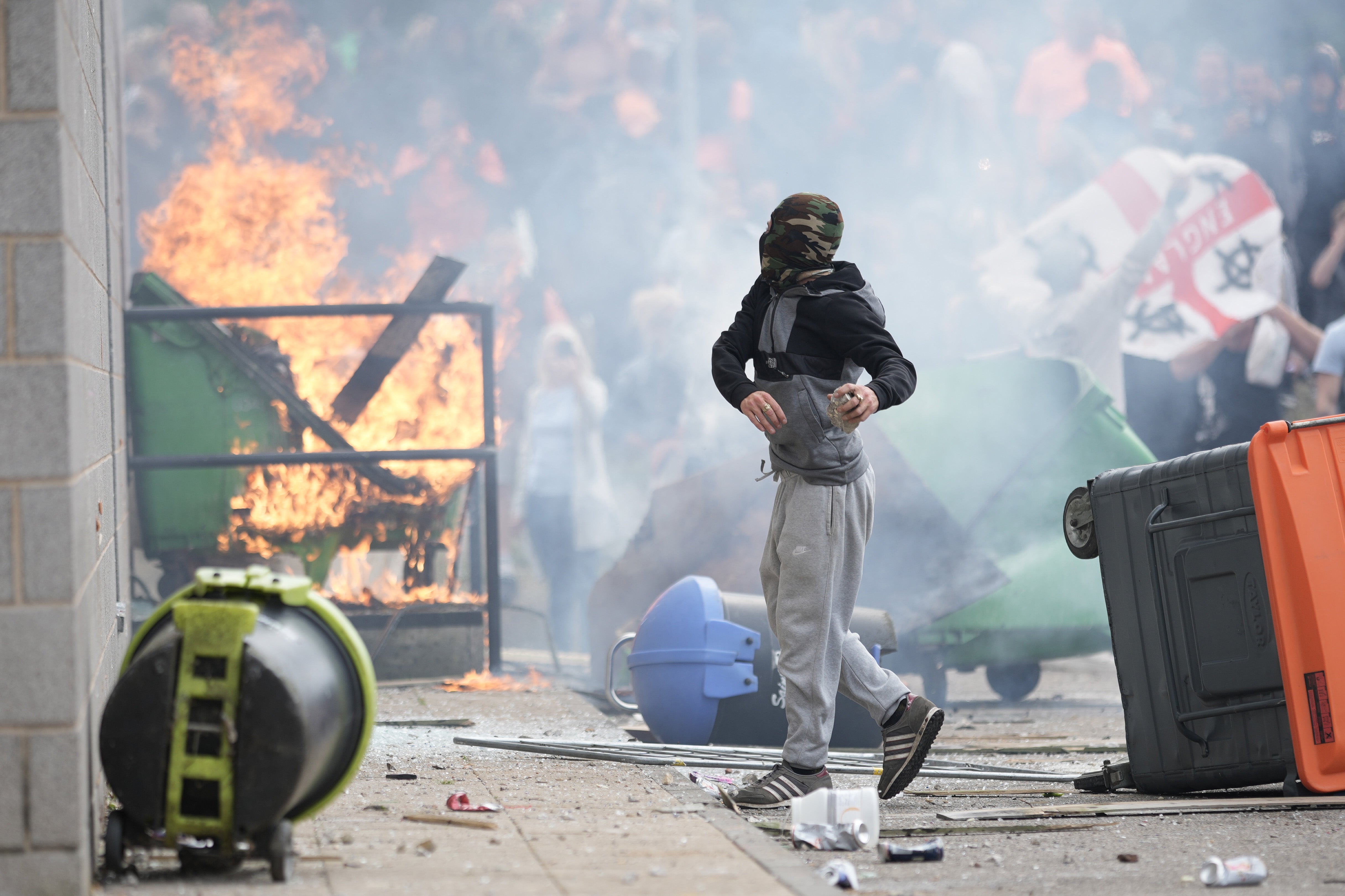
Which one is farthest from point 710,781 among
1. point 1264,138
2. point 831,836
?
point 1264,138

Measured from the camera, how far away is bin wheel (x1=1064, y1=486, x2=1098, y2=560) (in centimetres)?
436

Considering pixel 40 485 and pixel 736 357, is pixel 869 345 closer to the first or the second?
→ pixel 736 357

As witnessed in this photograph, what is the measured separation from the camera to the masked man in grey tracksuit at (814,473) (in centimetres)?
379

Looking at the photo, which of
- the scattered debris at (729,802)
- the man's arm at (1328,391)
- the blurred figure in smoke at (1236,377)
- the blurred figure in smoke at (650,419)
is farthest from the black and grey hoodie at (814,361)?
the blurred figure in smoke at (1236,377)

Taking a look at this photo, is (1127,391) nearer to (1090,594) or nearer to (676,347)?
(676,347)

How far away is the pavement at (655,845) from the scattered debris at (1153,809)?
0.03 meters

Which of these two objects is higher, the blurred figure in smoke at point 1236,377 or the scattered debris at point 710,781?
the blurred figure in smoke at point 1236,377

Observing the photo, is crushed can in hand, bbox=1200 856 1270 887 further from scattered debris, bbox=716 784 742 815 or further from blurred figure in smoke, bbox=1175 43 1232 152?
blurred figure in smoke, bbox=1175 43 1232 152

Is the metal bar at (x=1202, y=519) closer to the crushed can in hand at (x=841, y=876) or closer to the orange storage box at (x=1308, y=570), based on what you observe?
the orange storage box at (x=1308, y=570)

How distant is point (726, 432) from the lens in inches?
469

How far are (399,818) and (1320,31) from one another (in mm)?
12704

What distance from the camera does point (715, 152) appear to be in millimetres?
14797

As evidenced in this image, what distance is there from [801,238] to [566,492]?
8.22m

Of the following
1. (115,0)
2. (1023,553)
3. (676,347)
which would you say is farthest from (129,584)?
(676,347)
